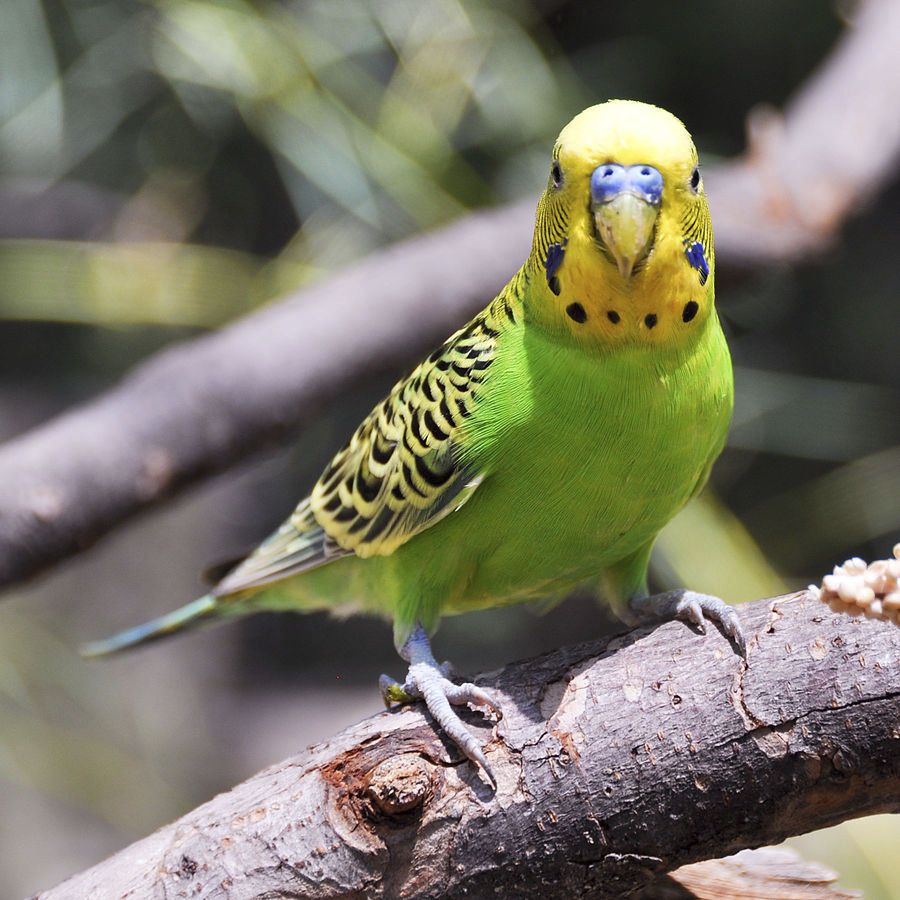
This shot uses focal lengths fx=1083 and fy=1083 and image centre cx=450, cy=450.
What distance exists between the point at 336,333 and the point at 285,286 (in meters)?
1.04

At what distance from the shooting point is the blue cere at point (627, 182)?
80.4 inches

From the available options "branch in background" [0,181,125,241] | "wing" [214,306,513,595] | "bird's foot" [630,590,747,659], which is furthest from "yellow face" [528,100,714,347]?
"branch in background" [0,181,125,241]

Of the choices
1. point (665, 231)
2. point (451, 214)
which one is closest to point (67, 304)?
point (451, 214)

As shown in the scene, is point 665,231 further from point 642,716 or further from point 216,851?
point 216,851

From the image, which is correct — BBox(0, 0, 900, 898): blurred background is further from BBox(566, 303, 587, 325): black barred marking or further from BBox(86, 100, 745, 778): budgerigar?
BBox(566, 303, 587, 325): black barred marking

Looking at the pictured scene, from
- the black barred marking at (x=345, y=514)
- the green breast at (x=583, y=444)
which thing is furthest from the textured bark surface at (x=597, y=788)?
the black barred marking at (x=345, y=514)

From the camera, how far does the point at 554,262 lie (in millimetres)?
2293

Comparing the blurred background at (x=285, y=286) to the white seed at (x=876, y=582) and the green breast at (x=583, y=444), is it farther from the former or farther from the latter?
the white seed at (x=876, y=582)

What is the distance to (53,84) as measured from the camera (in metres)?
5.23

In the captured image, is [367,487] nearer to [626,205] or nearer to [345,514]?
[345,514]

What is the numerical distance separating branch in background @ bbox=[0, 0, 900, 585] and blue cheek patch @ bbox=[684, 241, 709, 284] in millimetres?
2085

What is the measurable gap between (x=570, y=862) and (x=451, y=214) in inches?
142

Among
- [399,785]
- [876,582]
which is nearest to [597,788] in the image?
[399,785]

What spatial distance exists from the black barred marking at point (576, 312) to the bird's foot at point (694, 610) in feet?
2.18
